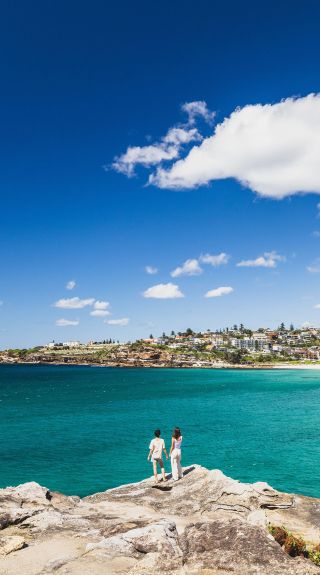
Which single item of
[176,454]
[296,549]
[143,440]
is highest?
[176,454]

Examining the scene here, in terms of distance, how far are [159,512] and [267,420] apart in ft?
145

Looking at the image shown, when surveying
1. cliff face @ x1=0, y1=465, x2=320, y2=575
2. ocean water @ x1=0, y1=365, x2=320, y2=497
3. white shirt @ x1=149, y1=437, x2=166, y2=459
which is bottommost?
ocean water @ x1=0, y1=365, x2=320, y2=497

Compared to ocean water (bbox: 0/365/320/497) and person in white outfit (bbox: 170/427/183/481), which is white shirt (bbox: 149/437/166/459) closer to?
person in white outfit (bbox: 170/427/183/481)

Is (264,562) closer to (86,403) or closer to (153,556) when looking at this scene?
(153,556)

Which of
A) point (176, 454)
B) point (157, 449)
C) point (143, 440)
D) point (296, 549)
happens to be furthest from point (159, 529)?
point (143, 440)

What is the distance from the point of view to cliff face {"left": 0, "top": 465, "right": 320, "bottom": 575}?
1116 cm

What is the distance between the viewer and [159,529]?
12922mm

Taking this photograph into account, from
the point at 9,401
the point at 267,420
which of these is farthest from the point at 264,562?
the point at 9,401

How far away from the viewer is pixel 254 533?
12125 mm

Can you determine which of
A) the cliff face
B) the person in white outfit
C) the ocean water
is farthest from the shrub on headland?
the ocean water

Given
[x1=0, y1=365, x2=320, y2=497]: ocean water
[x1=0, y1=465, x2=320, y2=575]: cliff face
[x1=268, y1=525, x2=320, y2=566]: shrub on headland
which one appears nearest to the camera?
[x1=0, y1=465, x2=320, y2=575]: cliff face

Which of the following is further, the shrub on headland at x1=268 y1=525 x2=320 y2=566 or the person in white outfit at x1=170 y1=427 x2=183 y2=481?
the person in white outfit at x1=170 y1=427 x2=183 y2=481

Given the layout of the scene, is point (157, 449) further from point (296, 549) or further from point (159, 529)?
point (296, 549)

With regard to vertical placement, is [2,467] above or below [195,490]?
below
